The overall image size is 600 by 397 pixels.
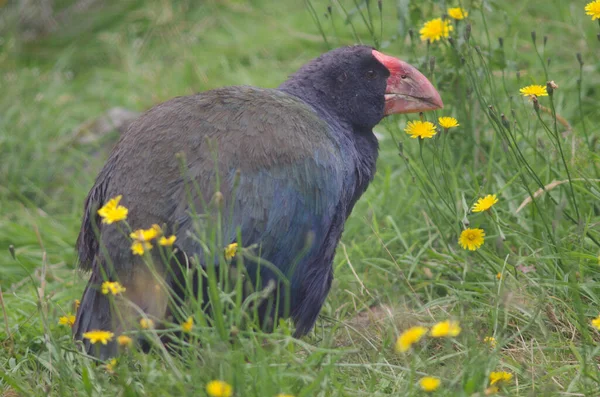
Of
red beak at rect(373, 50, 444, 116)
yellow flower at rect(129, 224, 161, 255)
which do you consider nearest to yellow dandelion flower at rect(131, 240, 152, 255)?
yellow flower at rect(129, 224, 161, 255)

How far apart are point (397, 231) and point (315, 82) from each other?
0.75 meters

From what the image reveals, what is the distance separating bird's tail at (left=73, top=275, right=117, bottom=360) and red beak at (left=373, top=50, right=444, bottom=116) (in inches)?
50.3

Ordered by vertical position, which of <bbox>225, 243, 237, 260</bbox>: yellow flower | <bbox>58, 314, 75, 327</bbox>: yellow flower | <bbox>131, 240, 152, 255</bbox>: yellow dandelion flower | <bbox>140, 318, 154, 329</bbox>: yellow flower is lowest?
<bbox>58, 314, 75, 327</bbox>: yellow flower

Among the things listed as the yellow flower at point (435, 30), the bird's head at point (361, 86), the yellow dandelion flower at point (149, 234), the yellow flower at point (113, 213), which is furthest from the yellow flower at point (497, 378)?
the yellow flower at point (435, 30)

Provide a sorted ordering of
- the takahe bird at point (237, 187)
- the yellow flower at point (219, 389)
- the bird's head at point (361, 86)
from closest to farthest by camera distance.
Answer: the yellow flower at point (219, 389) → the takahe bird at point (237, 187) → the bird's head at point (361, 86)

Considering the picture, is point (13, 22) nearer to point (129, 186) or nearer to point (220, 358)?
point (129, 186)

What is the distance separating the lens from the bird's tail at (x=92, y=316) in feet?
9.50

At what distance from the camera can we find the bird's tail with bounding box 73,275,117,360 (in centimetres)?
289

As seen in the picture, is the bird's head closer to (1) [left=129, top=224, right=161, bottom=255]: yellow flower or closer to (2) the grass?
(2) the grass

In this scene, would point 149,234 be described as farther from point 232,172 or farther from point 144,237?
point 232,172

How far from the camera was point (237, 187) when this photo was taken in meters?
2.77

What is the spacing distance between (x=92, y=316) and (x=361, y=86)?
129 cm

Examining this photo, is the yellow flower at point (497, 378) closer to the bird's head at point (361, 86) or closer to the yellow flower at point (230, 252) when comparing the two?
the yellow flower at point (230, 252)

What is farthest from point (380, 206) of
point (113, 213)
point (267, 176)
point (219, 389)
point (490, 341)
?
point (219, 389)
